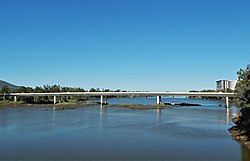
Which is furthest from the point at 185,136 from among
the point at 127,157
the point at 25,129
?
the point at 25,129

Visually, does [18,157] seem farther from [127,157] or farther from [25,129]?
[25,129]

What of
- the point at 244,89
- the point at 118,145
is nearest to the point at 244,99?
the point at 244,89

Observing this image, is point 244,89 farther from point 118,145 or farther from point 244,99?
point 118,145

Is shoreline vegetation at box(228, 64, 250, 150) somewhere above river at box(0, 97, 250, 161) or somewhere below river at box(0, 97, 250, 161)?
above

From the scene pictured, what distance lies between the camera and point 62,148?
93.1ft

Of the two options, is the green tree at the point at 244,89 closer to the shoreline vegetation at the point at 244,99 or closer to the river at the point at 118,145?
Result: the shoreline vegetation at the point at 244,99

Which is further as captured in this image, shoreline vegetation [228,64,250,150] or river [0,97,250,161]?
shoreline vegetation [228,64,250,150]

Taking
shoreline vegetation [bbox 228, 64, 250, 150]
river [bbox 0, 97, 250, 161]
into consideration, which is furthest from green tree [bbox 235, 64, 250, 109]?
river [bbox 0, 97, 250, 161]

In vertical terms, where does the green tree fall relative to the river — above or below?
above

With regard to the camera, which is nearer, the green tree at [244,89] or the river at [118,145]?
the river at [118,145]

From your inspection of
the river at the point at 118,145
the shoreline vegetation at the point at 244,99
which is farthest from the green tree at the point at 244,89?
the river at the point at 118,145

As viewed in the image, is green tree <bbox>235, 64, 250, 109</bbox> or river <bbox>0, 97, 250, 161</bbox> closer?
river <bbox>0, 97, 250, 161</bbox>

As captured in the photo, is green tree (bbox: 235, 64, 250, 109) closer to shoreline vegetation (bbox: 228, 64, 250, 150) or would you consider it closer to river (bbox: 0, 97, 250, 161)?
shoreline vegetation (bbox: 228, 64, 250, 150)

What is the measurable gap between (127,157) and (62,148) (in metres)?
7.40
